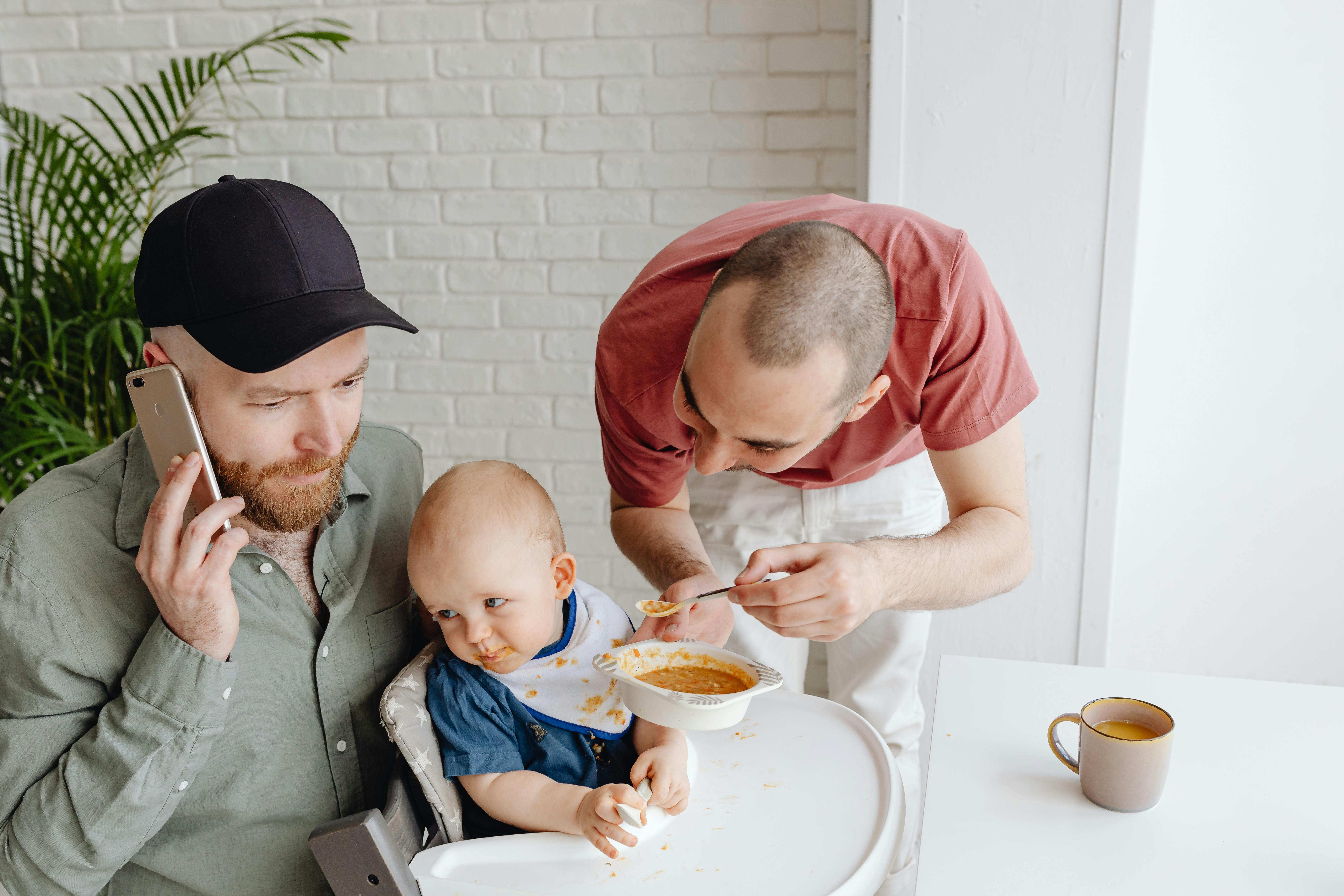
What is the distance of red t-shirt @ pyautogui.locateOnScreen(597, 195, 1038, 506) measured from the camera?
155 centimetres

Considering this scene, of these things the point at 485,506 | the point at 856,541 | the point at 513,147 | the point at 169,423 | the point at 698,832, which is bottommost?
the point at 698,832

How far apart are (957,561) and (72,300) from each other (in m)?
2.31

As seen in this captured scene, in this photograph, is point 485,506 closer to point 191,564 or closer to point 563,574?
point 563,574

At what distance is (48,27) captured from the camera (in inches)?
129

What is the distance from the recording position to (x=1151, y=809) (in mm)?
1200

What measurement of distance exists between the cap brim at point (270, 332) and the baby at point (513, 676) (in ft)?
0.94

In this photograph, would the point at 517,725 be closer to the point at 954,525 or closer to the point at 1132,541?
the point at 954,525

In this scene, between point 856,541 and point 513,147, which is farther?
point 513,147

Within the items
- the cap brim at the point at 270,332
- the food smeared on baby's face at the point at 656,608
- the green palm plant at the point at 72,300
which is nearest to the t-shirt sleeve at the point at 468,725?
the food smeared on baby's face at the point at 656,608

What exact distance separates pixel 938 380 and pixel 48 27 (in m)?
3.37

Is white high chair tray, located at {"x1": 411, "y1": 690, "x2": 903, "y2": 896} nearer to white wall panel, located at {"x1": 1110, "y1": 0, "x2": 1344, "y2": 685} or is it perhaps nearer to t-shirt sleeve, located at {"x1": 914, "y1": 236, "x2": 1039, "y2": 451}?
t-shirt sleeve, located at {"x1": 914, "y1": 236, "x2": 1039, "y2": 451}

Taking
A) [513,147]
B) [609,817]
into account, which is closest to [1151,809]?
[609,817]

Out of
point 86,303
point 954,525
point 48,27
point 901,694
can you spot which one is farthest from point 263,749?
point 48,27

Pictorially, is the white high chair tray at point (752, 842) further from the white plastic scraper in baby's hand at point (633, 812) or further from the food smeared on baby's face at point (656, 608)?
the food smeared on baby's face at point (656, 608)
